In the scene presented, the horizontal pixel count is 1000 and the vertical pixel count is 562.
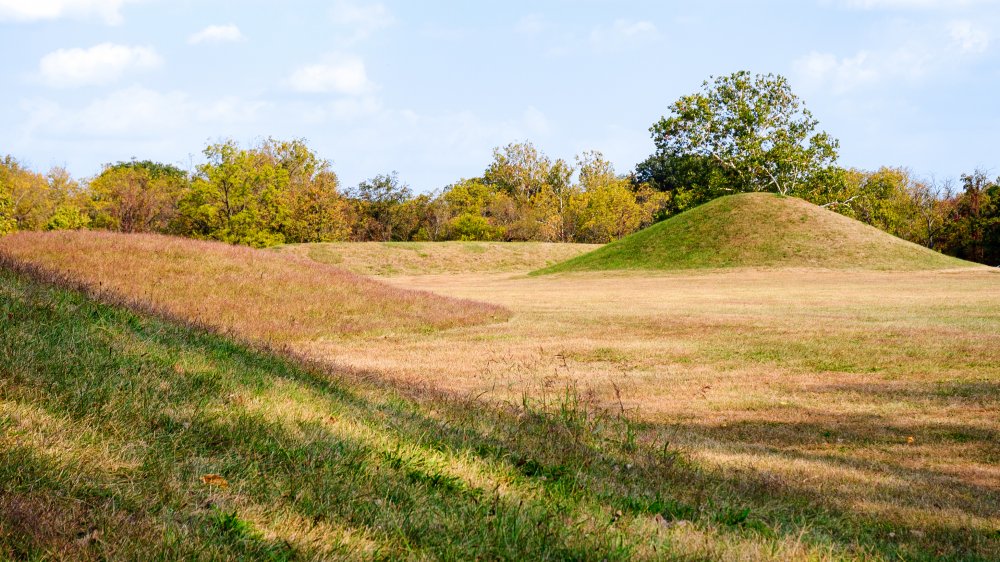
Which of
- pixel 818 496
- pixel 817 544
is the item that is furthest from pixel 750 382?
pixel 817 544

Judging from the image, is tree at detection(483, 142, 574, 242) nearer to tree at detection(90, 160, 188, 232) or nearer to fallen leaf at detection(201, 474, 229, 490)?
tree at detection(90, 160, 188, 232)

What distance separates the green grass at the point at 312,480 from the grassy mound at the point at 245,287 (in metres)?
11.6

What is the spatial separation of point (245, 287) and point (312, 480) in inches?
761

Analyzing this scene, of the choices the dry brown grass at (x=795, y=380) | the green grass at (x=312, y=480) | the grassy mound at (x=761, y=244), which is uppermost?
the grassy mound at (x=761, y=244)

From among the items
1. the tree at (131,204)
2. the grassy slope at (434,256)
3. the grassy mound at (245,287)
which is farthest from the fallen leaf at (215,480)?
the tree at (131,204)

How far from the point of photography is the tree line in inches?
2825

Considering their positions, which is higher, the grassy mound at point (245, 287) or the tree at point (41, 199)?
the tree at point (41, 199)

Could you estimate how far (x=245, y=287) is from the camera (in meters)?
23.4

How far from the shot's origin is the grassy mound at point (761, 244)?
193 ft

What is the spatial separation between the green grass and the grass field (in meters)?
0.02

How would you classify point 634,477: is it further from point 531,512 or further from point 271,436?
point 271,436

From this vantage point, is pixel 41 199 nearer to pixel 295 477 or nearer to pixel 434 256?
pixel 434 256

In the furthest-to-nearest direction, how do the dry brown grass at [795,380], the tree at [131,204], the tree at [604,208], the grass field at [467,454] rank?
the tree at [604,208], the tree at [131,204], the dry brown grass at [795,380], the grass field at [467,454]

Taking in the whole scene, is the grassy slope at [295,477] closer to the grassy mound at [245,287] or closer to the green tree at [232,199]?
the grassy mound at [245,287]
